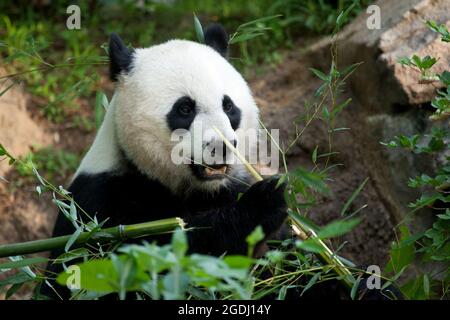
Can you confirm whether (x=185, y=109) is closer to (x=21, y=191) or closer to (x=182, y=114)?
(x=182, y=114)

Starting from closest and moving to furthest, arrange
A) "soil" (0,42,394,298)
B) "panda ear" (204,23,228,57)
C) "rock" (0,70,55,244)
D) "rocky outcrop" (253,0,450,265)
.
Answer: "panda ear" (204,23,228,57)
"rocky outcrop" (253,0,450,265)
"soil" (0,42,394,298)
"rock" (0,70,55,244)

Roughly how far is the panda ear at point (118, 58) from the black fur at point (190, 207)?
0.57 m

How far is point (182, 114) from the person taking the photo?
3.92 meters

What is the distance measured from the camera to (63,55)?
7336 mm

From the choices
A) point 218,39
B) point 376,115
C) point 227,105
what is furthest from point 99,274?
point 376,115

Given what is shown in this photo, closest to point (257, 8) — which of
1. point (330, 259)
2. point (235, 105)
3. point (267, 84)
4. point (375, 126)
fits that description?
point (267, 84)

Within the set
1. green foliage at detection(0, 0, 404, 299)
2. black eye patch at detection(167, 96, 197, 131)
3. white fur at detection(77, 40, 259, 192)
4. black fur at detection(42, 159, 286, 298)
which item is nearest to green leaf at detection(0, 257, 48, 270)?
green foliage at detection(0, 0, 404, 299)

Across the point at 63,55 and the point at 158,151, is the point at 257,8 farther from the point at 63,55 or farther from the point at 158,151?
the point at 158,151

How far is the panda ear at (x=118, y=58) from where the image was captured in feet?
13.8

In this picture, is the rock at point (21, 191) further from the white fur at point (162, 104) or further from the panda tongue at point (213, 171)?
the panda tongue at point (213, 171)

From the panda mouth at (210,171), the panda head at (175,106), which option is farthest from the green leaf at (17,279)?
the panda mouth at (210,171)

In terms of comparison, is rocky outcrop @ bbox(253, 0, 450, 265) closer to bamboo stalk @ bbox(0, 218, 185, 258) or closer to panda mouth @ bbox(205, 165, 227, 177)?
panda mouth @ bbox(205, 165, 227, 177)

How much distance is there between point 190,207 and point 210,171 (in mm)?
436

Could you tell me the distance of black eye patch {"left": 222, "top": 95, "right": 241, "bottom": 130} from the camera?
13.0ft
